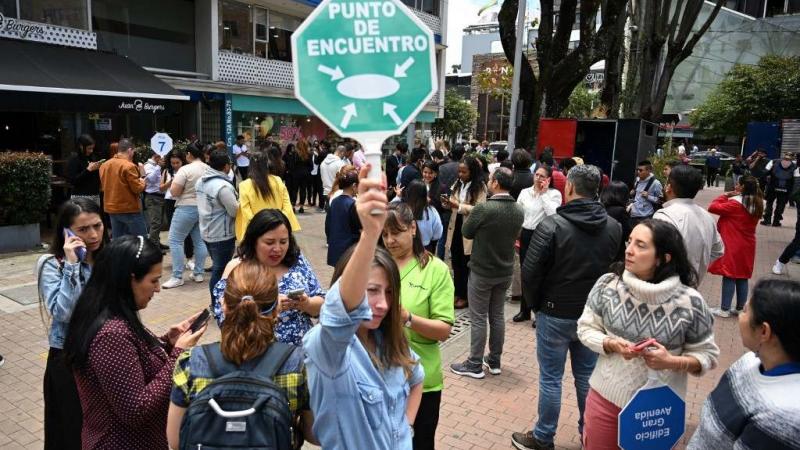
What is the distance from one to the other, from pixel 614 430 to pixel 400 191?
15.7 feet

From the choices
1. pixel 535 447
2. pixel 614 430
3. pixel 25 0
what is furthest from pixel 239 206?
pixel 25 0

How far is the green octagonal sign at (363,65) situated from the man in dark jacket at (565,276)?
2.27m

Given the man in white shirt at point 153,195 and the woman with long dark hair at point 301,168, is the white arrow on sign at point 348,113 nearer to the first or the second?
the man in white shirt at point 153,195

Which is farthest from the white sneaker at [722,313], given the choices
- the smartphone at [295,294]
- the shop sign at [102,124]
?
the shop sign at [102,124]

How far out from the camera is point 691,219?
4.48 m

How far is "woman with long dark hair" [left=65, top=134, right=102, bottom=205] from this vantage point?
846 cm

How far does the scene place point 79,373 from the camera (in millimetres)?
2232

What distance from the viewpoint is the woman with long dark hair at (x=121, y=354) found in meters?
2.15

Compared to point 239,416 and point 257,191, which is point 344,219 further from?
point 239,416

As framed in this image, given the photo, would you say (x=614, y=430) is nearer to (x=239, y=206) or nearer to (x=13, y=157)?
(x=239, y=206)

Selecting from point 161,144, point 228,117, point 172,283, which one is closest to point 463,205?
point 172,283

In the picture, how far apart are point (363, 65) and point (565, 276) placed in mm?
2475

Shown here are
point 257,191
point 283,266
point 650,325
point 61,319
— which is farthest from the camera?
point 257,191

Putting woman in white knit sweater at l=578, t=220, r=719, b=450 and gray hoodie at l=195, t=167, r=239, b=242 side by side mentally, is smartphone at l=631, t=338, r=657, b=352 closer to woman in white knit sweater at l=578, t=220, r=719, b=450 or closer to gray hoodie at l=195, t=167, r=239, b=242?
woman in white knit sweater at l=578, t=220, r=719, b=450
